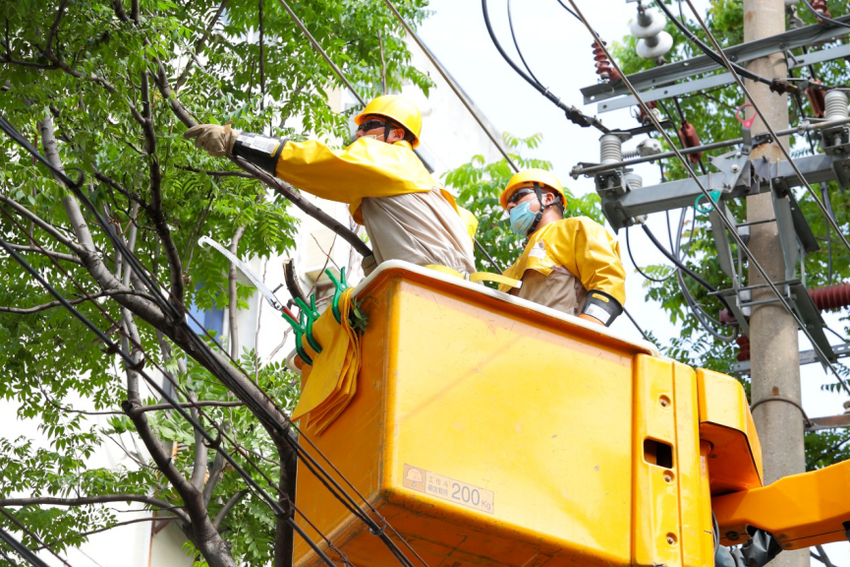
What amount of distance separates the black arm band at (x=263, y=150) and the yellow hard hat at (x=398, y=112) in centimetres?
81

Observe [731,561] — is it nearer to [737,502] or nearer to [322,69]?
[737,502]

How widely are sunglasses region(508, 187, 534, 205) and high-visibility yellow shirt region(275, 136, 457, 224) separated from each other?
1206 millimetres

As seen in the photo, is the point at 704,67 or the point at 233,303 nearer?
the point at 233,303

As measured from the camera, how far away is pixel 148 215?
835 cm

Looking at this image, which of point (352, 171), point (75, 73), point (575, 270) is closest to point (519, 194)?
point (575, 270)

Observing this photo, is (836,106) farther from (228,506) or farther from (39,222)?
(39,222)

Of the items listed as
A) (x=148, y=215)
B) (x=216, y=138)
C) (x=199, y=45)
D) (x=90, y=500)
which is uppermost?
(x=199, y=45)

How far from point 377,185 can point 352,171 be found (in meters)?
0.16

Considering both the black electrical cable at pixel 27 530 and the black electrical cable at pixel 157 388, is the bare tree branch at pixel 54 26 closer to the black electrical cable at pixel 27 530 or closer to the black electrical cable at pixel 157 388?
the black electrical cable at pixel 157 388

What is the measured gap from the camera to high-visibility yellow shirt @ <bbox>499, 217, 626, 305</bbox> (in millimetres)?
6695

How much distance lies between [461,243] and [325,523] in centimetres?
161

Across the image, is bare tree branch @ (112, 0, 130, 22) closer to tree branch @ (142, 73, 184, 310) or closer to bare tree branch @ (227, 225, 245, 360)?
tree branch @ (142, 73, 184, 310)

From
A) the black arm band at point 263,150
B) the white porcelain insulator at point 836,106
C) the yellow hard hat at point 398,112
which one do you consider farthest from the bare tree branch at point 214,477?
the white porcelain insulator at point 836,106

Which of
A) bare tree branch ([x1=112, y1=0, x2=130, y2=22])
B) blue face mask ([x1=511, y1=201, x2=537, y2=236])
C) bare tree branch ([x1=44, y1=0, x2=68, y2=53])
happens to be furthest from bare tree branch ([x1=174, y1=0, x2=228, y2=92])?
blue face mask ([x1=511, y1=201, x2=537, y2=236])
